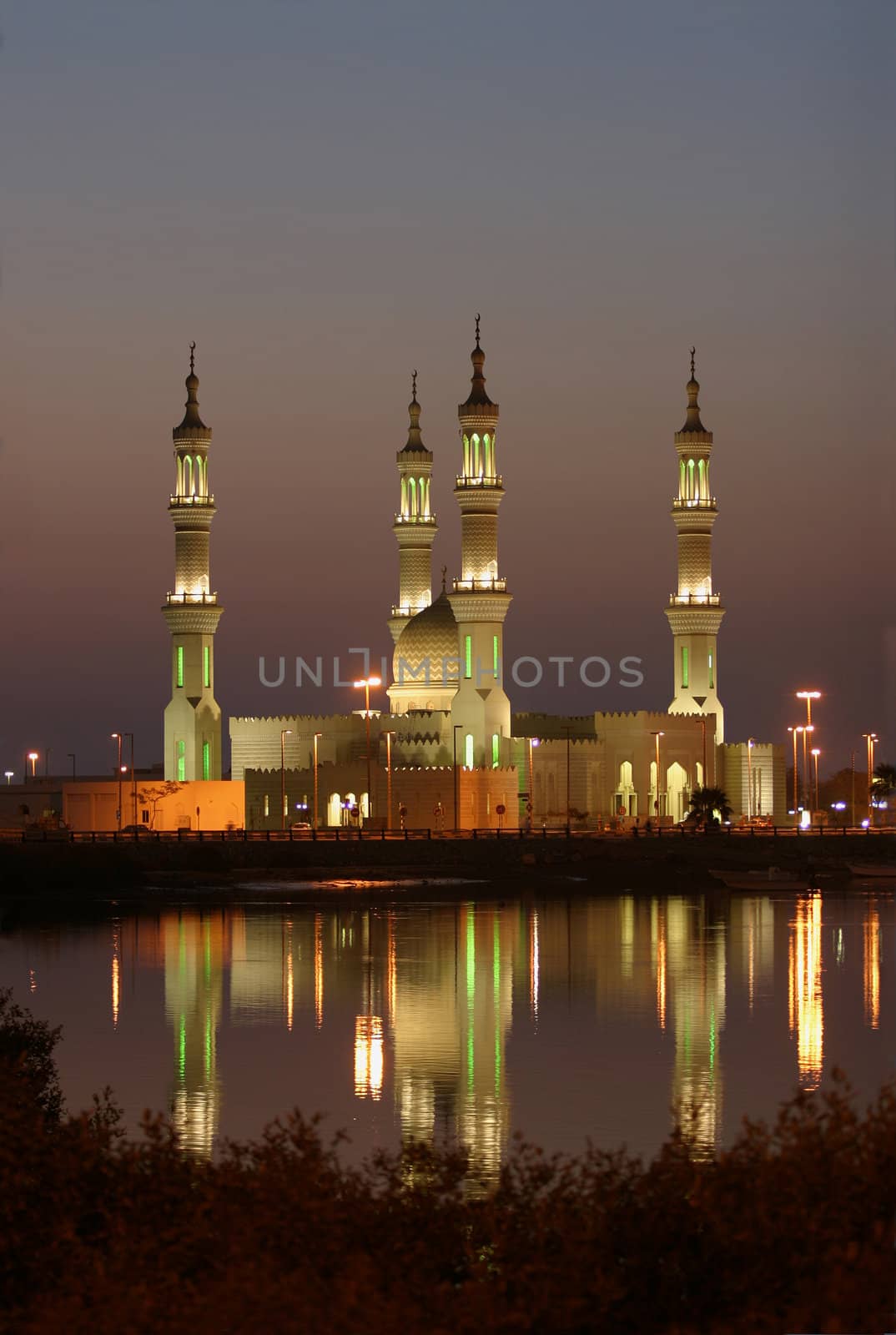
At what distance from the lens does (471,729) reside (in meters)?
73.6

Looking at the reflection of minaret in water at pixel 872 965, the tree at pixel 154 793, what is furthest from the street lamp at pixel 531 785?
the reflection of minaret in water at pixel 872 965

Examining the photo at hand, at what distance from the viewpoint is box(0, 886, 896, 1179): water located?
24.8 meters

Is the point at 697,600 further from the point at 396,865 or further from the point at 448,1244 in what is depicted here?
the point at 448,1244

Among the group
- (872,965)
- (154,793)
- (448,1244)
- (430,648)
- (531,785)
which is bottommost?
(872,965)

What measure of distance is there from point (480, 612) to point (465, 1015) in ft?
129

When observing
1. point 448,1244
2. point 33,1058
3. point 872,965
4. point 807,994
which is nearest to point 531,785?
point 872,965

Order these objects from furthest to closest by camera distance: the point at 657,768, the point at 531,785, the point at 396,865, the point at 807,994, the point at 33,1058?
1. the point at 657,768
2. the point at 531,785
3. the point at 396,865
4. the point at 807,994
5. the point at 33,1058

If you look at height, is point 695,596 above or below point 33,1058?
above

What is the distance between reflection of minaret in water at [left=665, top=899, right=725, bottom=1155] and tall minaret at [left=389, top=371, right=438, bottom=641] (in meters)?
29.5

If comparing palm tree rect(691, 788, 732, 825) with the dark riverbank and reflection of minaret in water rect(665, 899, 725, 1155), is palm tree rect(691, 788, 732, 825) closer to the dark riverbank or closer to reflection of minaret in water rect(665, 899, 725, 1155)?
the dark riverbank

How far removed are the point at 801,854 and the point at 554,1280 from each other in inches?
2403

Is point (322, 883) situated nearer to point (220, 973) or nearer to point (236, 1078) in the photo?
point (220, 973)

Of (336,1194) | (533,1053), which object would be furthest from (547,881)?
(336,1194)

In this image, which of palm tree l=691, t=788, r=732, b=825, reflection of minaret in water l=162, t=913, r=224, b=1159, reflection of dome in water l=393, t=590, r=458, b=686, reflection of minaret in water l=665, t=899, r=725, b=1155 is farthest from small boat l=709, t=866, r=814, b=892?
reflection of minaret in water l=162, t=913, r=224, b=1159
